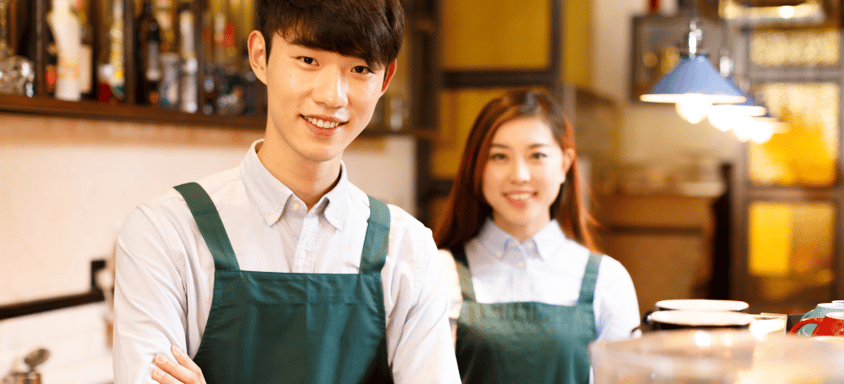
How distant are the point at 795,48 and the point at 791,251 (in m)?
1.37

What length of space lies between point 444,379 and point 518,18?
3.47m

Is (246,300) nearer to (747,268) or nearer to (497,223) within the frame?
(497,223)

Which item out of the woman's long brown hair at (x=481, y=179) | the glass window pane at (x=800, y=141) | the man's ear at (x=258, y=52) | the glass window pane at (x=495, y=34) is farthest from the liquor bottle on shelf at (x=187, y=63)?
the glass window pane at (x=800, y=141)

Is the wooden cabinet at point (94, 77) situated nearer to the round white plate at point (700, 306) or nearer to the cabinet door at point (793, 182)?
the round white plate at point (700, 306)

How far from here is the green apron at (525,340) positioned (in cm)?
171

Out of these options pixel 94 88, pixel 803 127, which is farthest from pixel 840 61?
pixel 94 88

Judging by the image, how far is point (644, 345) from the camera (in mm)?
841

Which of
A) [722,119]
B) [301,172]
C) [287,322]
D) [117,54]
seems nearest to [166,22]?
[117,54]

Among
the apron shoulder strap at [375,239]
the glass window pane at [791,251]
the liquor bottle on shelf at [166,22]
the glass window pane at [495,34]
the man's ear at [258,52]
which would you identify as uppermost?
the glass window pane at [495,34]

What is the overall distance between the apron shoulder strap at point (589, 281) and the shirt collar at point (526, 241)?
94 millimetres

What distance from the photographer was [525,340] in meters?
1.73

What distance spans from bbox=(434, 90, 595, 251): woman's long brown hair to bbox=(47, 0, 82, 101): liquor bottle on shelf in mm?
1053

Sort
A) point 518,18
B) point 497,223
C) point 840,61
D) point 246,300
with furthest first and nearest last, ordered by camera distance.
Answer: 1. point 840,61
2. point 518,18
3. point 497,223
4. point 246,300

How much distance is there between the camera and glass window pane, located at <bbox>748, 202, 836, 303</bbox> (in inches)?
212
